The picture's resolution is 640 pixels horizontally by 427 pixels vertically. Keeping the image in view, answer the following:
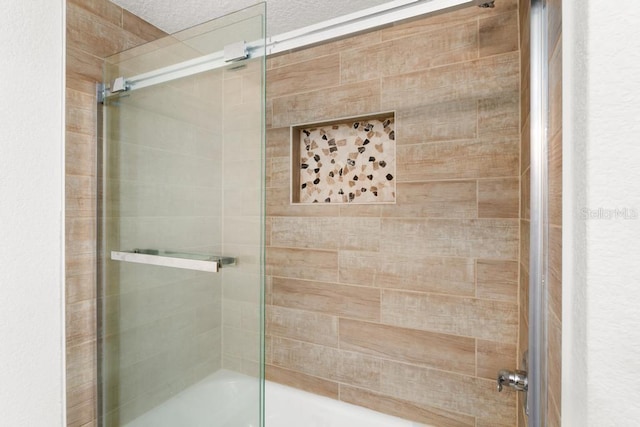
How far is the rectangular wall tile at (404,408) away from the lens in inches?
53.9

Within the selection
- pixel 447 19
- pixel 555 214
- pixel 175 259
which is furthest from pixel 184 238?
pixel 447 19

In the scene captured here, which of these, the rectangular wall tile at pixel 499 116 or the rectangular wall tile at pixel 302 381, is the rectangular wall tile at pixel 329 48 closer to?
the rectangular wall tile at pixel 499 116

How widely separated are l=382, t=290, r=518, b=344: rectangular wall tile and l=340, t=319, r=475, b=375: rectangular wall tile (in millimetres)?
37

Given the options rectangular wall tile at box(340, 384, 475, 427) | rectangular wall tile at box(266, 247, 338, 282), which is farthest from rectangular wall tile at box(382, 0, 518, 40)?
rectangular wall tile at box(340, 384, 475, 427)

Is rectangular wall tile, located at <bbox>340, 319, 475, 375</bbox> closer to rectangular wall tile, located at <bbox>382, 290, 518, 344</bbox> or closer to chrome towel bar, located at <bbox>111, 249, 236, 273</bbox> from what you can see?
rectangular wall tile, located at <bbox>382, 290, 518, 344</bbox>

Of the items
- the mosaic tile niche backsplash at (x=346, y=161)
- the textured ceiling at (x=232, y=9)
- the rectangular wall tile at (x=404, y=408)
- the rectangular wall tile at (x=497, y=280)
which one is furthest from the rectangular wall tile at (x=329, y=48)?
the rectangular wall tile at (x=404, y=408)

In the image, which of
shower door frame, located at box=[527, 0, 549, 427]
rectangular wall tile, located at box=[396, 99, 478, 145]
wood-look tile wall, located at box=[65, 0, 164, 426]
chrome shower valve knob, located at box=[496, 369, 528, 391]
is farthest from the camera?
rectangular wall tile, located at box=[396, 99, 478, 145]

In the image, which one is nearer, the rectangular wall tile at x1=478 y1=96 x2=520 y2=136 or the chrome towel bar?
the chrome towel bar

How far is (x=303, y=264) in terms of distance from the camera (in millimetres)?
1709

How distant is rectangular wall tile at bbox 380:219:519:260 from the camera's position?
129 centimetres
